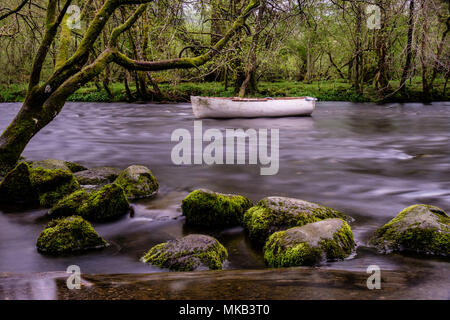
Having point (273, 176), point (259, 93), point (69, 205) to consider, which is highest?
point (259, 93)

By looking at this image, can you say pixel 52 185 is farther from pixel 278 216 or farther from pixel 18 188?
pixel 278 216

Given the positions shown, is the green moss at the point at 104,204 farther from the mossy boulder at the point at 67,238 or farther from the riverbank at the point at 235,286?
the riverbank at the point at 235,286

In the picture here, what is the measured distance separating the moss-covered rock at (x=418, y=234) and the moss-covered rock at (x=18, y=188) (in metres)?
5.05

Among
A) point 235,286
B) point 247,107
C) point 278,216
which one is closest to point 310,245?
point 278,216

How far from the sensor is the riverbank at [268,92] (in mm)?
26594

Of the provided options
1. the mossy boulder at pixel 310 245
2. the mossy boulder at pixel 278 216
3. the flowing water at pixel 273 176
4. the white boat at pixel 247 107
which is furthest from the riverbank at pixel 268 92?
the mossy boulder at pixel 310 245

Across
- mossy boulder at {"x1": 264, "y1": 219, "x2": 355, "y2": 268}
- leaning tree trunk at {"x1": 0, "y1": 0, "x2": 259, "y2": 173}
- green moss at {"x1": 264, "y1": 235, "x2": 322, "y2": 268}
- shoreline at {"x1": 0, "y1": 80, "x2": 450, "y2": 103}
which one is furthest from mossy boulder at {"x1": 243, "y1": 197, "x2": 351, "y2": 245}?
shoreline at {"x1": 0, "y1": 80, "x2": 450, "y2": 103}

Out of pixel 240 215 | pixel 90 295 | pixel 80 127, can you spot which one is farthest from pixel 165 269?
pixel 80 127

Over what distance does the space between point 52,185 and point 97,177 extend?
47.5 inches

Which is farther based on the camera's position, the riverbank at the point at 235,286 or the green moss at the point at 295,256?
the green moss at the point at 295,256

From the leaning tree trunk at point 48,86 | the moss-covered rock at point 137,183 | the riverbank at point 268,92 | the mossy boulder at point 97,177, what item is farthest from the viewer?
the riverbank at point 268,92

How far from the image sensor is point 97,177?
24.5 feet

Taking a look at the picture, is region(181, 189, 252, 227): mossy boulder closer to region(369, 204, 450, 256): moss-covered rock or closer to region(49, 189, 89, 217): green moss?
region(49, 189, 89, 217): green moss
